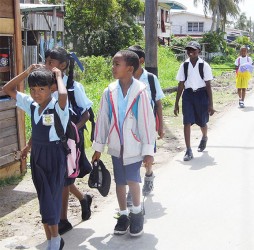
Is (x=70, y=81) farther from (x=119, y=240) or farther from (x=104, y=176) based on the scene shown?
(x=119, y=240)

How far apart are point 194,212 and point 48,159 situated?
1.90m

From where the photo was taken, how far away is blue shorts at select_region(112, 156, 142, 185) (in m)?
4.23

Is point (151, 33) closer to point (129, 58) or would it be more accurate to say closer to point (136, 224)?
point (129, 58)

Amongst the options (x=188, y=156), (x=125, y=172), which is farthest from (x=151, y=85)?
(x=188, y=156)

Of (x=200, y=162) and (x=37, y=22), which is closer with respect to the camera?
(x=200, y=162)

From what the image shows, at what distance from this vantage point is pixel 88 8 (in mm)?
26141

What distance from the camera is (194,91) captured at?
728cm

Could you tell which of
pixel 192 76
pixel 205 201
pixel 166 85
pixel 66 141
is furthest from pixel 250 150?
pixel 166 85

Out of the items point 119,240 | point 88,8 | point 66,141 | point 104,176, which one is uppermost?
point 88,8

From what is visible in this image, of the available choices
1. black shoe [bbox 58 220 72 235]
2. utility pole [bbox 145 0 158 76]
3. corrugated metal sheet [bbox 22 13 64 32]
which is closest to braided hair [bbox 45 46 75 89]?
black shoe [bbox 58 220 72 235]

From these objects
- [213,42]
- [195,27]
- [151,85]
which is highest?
[195,27]

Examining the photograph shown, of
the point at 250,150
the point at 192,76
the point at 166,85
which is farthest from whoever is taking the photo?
the point at 166,85

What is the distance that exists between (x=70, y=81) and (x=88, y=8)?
2264 cm

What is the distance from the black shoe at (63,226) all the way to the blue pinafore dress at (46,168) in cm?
66
